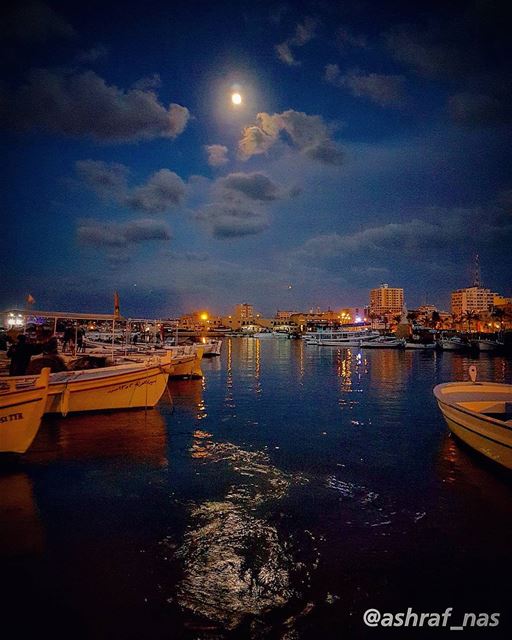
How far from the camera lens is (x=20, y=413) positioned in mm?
10062

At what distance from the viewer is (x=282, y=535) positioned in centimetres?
705

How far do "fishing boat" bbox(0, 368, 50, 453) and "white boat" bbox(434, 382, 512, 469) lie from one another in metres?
10.5

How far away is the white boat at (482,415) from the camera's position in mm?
9484

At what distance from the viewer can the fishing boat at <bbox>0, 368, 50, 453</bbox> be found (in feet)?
32.4

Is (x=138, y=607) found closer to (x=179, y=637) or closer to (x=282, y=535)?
(x=179, y=637)

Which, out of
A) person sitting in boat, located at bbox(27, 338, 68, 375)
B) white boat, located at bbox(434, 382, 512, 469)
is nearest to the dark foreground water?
white boat, located at bbox(434, 382, 512, 469)

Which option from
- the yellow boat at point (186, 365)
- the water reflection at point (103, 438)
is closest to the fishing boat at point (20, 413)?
the water reflection at point (103, 438)

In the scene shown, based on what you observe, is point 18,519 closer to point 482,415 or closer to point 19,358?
point 19,358

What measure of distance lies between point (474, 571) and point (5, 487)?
9048mm

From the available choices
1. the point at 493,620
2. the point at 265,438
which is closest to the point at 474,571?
the point at 493,620

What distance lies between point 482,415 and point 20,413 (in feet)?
35.5

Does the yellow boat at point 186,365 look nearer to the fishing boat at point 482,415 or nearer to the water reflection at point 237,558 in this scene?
the fishing boat at point 482,415

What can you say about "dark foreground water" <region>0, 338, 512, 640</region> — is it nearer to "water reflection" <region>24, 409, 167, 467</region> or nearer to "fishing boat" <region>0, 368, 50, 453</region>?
"water reflection" <region>24, 409, 167, 467</region>

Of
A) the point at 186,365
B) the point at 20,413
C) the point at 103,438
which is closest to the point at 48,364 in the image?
the point at 103,438
